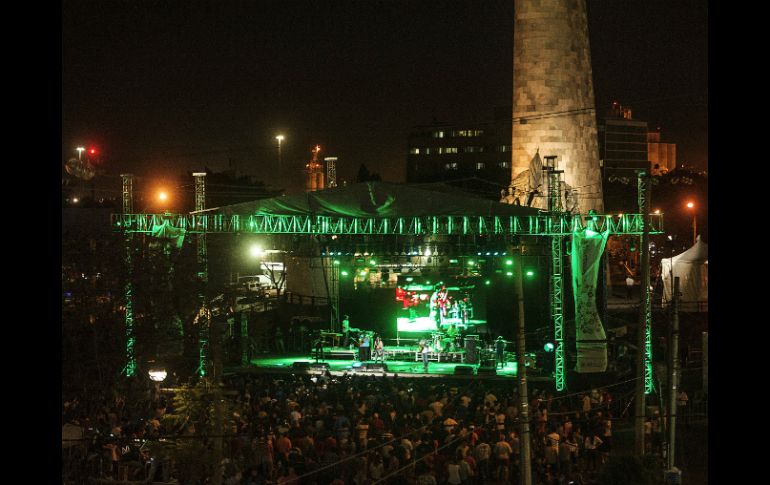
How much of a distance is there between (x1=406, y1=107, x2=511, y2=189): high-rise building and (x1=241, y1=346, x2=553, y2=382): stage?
65376mm

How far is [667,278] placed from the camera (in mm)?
34438

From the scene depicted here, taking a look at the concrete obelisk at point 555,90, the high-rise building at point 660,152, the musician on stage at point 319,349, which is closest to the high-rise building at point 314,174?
the concrete obelisk at point 555,90

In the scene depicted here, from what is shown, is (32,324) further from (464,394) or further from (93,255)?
(464,394)

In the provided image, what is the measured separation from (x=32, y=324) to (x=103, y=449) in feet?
38.1

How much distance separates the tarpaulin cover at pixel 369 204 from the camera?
2580 centimetres

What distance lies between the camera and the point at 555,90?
32969 mm

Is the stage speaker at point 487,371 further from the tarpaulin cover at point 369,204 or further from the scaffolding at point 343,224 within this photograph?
the tarpaulin cover at point 369,204

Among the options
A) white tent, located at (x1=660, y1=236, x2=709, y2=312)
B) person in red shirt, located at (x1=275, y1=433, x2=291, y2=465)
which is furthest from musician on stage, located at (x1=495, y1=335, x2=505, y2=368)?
person in red shirt, located at (x1=275, y1=433, x2=291, y2=465)

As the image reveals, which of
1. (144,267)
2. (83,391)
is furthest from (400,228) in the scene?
(83,391)

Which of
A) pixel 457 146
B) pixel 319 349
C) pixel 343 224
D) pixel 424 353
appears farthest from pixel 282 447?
pixel 457 146

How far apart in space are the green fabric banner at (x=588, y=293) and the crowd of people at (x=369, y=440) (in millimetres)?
4572

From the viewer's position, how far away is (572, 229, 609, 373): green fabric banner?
25.4 m

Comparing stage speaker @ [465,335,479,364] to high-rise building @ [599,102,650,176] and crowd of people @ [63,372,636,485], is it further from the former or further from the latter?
high-rise building @ [599,102,650,176]

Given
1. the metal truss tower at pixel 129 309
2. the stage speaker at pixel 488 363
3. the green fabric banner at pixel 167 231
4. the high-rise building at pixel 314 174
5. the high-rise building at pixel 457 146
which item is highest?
the high-rise building at pixel 457 146
